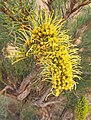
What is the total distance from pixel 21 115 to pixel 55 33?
1.24 metres

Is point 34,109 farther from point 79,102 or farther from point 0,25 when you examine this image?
point 0,25

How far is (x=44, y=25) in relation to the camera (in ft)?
2.75

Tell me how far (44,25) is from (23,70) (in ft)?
2.97

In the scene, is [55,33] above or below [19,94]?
above

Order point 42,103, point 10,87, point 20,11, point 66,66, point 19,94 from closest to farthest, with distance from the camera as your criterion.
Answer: point 66,66
point 20,11
point 19,94
point 10,87
point 42,103

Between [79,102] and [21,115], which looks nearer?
[79,102]

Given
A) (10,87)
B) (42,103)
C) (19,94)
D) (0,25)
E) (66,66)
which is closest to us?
(66,66)

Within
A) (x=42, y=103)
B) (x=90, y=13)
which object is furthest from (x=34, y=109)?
(x=90, y=13)

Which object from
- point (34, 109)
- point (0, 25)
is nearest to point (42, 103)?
point (34, 109)

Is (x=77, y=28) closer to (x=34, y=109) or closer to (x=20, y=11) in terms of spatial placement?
(x=34, y=109)

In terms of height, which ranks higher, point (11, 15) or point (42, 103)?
point (11, 15)

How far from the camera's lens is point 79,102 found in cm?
177

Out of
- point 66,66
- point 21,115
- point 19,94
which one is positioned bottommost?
point 21,115

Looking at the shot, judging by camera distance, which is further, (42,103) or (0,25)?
(42,103)
